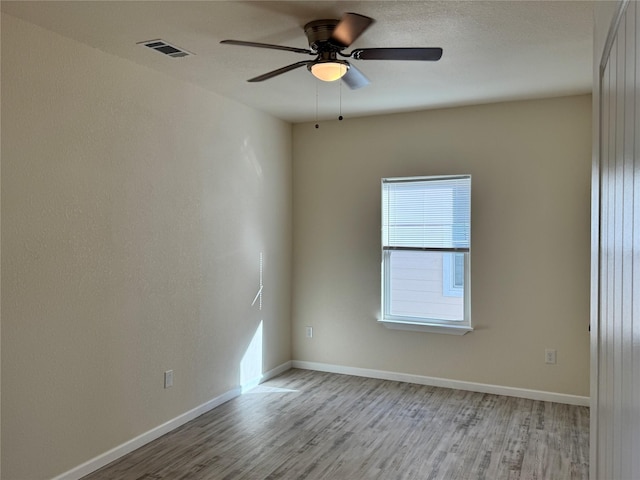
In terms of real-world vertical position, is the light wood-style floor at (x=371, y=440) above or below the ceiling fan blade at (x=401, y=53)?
below

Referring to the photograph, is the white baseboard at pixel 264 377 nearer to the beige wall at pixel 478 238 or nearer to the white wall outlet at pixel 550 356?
the beige wall at pixel 478 238

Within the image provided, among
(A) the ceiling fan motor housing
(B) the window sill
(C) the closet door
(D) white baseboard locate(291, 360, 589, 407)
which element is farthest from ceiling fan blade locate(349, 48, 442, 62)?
(D) white baseboard locate(291, 360, 589, 407)

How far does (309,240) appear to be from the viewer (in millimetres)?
5211

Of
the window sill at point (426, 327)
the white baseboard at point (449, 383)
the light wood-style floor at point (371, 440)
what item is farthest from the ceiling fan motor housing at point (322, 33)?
the white baseboard at point (449, 383)

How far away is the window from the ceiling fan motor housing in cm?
231

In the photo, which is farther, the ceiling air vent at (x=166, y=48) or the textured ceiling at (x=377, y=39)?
the ceiling air vent at (x=166, y=48)

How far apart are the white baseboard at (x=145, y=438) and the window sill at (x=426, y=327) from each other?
1.39 meters

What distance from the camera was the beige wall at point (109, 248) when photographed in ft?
8.58

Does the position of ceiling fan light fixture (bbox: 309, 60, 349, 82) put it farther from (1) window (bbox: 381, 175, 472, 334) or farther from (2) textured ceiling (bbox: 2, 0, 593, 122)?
(1) window (bbox: 381, 175, 472, 334)

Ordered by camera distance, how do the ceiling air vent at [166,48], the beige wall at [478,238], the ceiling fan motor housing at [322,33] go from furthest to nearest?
the beige wall at [478,238] → the ceiling air vent at [166,48] → the ceiling fan motor housing at [322,33]

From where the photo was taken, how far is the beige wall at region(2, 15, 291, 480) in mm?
2615

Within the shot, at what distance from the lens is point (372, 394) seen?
175 inches

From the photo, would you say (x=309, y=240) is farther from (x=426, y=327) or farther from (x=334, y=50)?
(x=334, y=50)

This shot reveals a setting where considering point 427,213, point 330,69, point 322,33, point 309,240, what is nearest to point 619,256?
point 330,69
